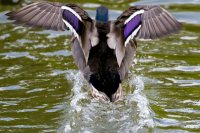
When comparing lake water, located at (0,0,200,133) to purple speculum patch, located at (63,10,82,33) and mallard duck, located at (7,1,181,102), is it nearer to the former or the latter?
mallard duck, located at (7,1,181,102)

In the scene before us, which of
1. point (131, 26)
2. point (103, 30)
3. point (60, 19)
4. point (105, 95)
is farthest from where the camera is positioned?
point (60, 19)

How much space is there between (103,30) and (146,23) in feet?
2.67

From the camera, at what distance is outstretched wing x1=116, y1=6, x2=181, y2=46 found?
34.5ft

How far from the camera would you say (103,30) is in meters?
10.3

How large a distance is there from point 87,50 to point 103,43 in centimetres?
30

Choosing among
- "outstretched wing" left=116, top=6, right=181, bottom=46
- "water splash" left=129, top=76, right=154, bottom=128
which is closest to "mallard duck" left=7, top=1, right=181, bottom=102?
"outstretched wing" left=116, top=6, right=181, bottom=46

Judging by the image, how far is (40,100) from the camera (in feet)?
35.6

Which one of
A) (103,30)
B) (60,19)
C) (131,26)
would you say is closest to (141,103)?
(131,26)

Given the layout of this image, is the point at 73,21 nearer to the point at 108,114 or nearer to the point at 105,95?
the point at 105,95

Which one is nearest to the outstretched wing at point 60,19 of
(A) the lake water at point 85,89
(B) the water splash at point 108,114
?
(B) the water splash at point 108,114

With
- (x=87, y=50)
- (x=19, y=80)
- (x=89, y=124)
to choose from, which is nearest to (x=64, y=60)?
(x=19, y=80)

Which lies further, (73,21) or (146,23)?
(146,23)

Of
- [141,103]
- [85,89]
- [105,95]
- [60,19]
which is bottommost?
[85,89]

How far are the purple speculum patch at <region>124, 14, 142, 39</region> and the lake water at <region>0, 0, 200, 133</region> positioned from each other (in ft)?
3.11
